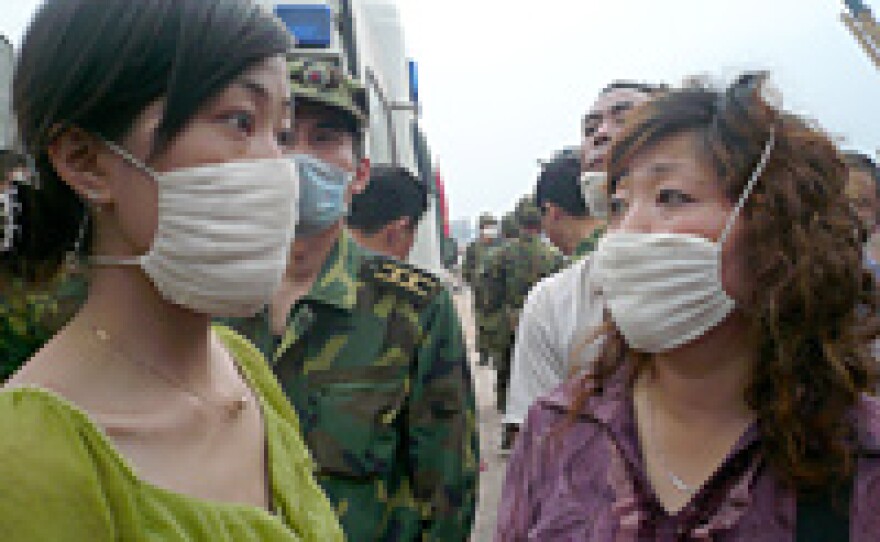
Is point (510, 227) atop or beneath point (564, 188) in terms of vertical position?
beneath

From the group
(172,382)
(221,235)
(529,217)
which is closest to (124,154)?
(221,235)

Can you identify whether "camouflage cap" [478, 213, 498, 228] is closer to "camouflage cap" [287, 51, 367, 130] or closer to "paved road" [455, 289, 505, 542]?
"paved road" [455, 289, 505, 542]

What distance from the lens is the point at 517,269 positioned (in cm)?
650

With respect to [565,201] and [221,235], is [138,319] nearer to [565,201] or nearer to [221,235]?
[221,235]

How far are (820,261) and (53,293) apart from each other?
1263 millimetres

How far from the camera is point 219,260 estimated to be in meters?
1.09

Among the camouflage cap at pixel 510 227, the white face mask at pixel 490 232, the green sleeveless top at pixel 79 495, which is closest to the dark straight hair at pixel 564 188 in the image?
the green sleeveless top at pixel 79 495

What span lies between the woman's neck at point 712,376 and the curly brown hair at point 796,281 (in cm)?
4

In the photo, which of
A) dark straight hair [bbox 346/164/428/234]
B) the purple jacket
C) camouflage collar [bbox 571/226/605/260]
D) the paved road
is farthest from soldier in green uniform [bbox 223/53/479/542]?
the paved road

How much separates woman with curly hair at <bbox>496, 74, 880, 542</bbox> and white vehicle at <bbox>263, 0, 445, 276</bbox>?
421 centimetres

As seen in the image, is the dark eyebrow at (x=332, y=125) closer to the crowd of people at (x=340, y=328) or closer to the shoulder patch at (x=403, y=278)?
the crowd of people at (x=340, y=328)

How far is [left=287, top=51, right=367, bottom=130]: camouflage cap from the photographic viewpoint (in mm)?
2041

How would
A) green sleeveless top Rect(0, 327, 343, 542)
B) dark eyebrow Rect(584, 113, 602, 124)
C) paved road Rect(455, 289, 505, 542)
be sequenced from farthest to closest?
paved road Rect(455, 289, 505, 542) < dark eyebrow Rect(584, 113, 602, 124) < green sleeveless top Rect(0, 327, 343, 542)

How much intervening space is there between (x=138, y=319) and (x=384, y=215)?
112 inches
